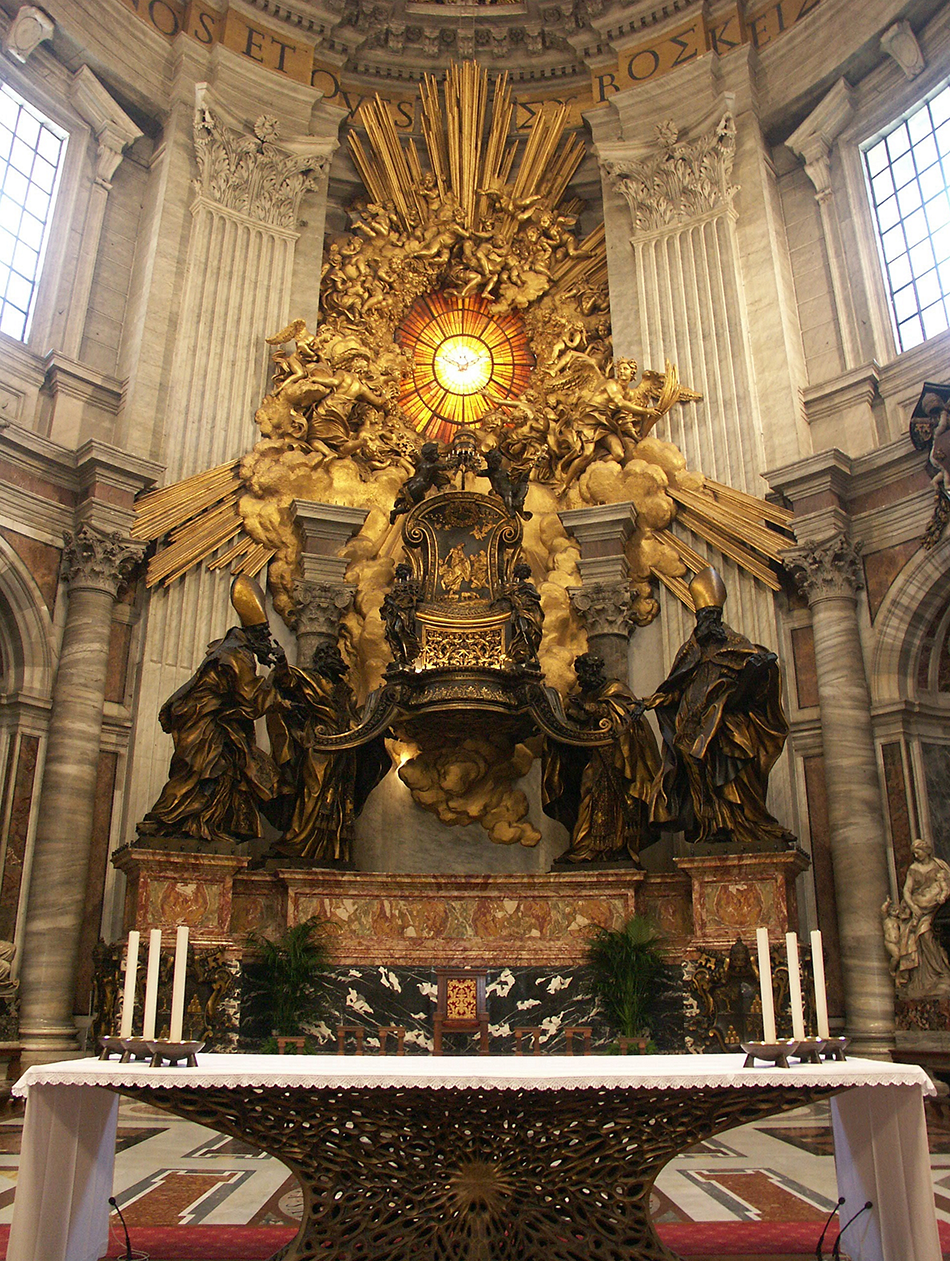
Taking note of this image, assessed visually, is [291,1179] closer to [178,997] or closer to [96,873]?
[178,997]

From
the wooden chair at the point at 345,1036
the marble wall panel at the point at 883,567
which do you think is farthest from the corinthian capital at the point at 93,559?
the marble wall panel at the point at 883,567

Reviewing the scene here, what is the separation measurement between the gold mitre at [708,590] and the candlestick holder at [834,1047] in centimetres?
539

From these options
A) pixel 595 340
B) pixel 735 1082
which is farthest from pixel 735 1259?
pixel 595 340

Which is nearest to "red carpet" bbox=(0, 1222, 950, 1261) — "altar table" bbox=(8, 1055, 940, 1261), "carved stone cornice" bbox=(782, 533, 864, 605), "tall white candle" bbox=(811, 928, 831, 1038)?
"altar table" bbox=(8, 1055, 940, 1261)

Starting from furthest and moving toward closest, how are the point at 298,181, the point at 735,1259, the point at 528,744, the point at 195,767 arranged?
the point at 298,181, the point at 528,744, the point at 195,767, the point at 735,1259

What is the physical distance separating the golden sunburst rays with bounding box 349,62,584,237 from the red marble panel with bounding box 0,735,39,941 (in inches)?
324

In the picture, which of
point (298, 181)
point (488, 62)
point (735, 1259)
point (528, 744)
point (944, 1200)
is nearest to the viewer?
point (735, 1259)

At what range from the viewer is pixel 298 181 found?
13062 millimetres

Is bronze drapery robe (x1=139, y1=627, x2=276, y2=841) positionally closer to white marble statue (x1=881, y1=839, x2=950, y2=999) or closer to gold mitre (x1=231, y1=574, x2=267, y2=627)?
gold mitre (x1=231, y1=574, x2=267, y2=627)

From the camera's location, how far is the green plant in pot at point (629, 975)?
8.12 m

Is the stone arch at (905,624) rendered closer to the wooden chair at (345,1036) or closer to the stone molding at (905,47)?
the wooden chair at (345,1036)

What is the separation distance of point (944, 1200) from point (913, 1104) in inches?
58.7

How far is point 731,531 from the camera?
1067 centimetres

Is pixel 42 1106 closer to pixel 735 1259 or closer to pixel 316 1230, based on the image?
pixel 316 1230
